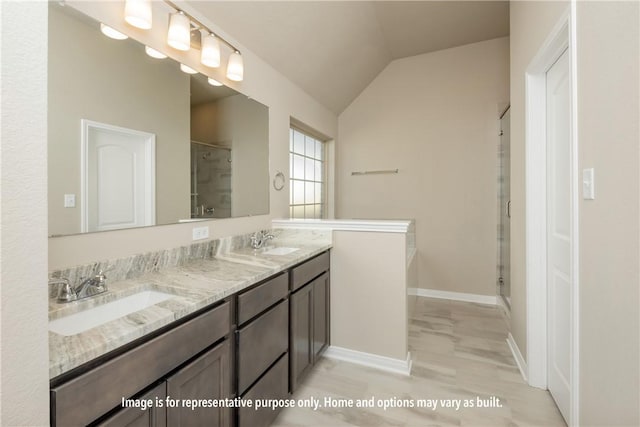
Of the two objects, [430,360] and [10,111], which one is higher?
[10,111]

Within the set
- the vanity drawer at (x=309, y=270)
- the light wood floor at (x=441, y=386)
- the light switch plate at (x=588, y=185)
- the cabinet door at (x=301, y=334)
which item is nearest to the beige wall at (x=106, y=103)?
the vanity drawer at (x=309, y=270)

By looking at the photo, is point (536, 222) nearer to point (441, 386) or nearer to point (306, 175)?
point (441, 386)

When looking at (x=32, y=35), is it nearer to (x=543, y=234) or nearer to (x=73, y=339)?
(x=73, y=339)

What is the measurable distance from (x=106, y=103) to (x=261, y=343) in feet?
4.29

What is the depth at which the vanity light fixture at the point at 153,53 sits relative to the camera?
4.87 feet

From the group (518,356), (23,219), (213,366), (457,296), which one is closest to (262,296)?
(213,366)

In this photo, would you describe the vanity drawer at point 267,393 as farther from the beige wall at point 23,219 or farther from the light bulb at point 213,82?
the light bulb at point 213,82

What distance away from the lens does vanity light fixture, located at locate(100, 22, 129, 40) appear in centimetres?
129

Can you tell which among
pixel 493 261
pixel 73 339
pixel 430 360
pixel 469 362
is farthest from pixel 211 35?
pixel 493 261

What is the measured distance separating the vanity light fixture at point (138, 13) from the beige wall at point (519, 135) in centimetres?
211

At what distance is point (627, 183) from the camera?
93 cm

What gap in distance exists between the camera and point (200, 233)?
1.81 meters

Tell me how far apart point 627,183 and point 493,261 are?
282 cm

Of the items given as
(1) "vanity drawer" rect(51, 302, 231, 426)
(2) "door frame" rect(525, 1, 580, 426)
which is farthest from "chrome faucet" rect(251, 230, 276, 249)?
(2) "door frame" rect(525, 1, 580, 426)
